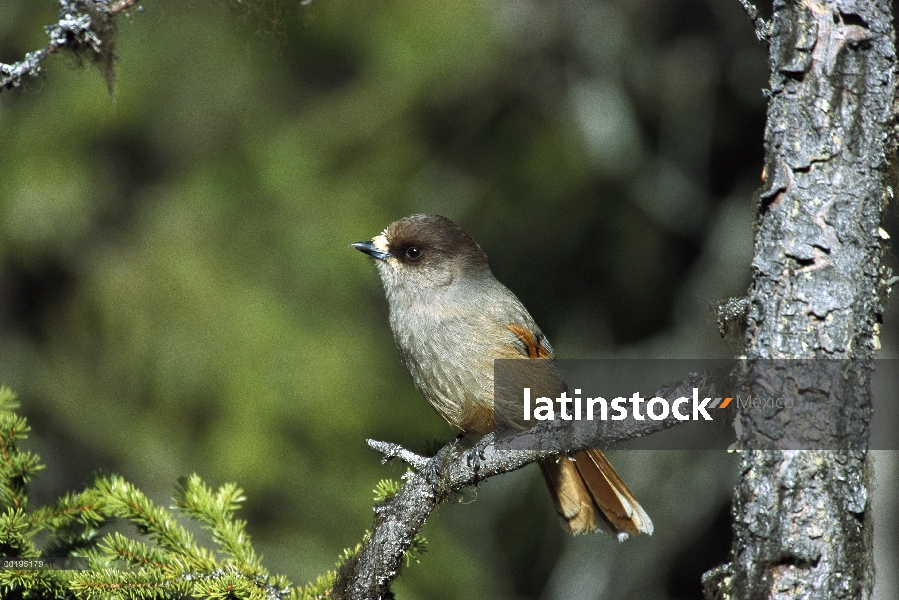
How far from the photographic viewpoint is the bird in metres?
3.57

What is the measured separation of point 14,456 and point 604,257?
416 centimetres

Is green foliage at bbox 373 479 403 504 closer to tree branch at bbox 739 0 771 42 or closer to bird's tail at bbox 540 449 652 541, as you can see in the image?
bird's tail at bbox 540 449 652 541

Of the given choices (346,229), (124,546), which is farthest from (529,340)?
(346,229)

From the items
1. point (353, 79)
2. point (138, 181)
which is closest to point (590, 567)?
point (353, 79)

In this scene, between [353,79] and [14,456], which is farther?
[353,79]

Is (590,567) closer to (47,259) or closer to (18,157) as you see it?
(47,259)

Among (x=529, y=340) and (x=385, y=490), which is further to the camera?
(x=529, y=340)

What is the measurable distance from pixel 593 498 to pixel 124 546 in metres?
1.91

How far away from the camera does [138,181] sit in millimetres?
5871

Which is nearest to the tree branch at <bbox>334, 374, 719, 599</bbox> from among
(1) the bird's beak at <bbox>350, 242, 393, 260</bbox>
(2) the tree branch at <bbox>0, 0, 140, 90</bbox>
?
(1) the bird's beak at <bbox>350, 242, 393, 260</bbox>

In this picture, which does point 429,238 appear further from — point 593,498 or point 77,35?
point 77,35

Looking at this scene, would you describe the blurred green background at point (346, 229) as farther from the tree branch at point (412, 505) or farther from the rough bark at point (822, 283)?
the rough bark at point (822, 283)

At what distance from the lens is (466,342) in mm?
3619

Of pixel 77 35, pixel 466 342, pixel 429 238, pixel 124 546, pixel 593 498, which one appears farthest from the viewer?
pixel 429 238
